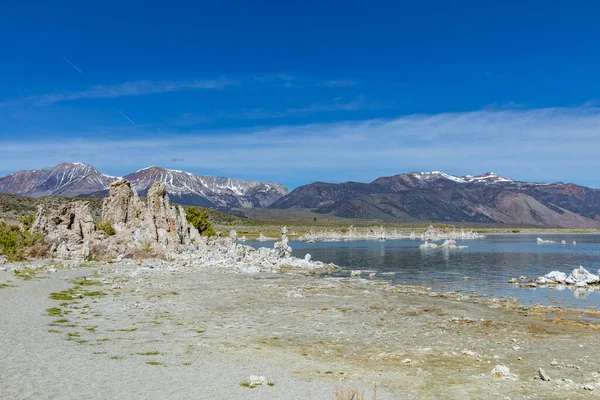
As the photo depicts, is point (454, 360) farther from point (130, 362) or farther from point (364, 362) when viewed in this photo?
point (130, 362)

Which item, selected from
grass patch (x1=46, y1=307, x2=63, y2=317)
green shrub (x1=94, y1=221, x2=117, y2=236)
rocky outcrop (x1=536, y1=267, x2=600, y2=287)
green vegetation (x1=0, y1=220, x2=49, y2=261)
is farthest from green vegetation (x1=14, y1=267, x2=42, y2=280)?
rocky outcrop (x1=536, y1=267, x2=600, y2=287)

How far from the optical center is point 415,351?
70.5ft

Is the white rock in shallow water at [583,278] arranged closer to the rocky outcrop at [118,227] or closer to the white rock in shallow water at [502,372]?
the white rock in shallow water at [502,372]

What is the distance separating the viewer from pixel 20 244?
59.5 m

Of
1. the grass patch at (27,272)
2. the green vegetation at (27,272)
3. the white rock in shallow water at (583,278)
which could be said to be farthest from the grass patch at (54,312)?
the white rock in shallow water at (583,278)

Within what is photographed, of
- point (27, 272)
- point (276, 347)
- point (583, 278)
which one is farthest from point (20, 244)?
point (583, 278)

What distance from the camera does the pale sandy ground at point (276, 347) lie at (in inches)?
613

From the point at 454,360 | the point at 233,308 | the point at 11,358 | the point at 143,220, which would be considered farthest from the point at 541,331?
the point at 143,220

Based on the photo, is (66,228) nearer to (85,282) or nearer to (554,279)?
(85,282)

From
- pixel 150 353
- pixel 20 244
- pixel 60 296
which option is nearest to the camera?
pixel 150 353

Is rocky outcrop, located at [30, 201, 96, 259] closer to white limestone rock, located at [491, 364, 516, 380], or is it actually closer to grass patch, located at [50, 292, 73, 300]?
grass patch, located at [50, 292, 73, 300]

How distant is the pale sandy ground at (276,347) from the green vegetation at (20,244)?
22496mm

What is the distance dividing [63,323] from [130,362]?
8.91 meters

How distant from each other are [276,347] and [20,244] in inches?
2021
